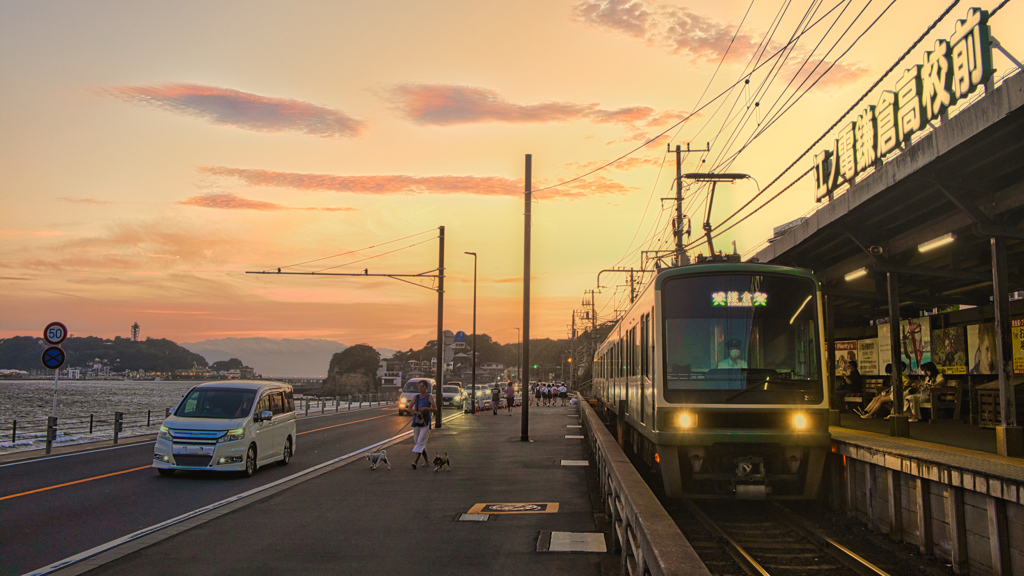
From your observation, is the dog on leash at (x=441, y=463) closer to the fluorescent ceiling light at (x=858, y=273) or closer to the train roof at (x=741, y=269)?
the train roof at (x=741, y=269)

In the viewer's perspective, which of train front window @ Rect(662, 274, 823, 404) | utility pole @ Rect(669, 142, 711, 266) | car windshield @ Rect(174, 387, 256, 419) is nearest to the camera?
train front window @ Rect(662, 274, 823, 404)

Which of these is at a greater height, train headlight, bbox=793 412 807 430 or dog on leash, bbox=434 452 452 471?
train headlight, bbox=793 412 807 430

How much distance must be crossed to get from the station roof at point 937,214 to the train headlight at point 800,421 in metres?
3.52

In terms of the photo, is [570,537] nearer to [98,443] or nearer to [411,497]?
[411,497]

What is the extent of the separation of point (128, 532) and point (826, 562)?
7.99 m

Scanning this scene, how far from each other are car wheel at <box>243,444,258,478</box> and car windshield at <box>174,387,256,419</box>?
69cm

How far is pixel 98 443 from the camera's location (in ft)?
69.9

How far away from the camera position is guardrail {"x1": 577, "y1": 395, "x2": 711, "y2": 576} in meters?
4.44

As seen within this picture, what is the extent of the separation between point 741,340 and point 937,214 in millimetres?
5000

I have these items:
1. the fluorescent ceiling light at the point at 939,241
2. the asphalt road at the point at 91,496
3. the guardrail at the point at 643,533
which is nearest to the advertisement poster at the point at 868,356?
the fluorescent ceiling light at the point at 939,241

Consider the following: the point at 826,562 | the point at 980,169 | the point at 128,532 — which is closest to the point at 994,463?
the point at 826,562

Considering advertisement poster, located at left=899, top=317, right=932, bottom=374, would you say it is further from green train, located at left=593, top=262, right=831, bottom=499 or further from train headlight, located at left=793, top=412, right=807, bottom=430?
train headlight, located at left=793, top=412, right=807, bottom=430

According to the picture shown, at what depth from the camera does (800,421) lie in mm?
10117

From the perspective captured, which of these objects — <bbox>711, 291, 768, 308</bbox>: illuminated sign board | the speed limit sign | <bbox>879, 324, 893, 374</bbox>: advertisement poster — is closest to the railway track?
<bbox>711, 291, 768, 308</bbox>: illuminated sign board
